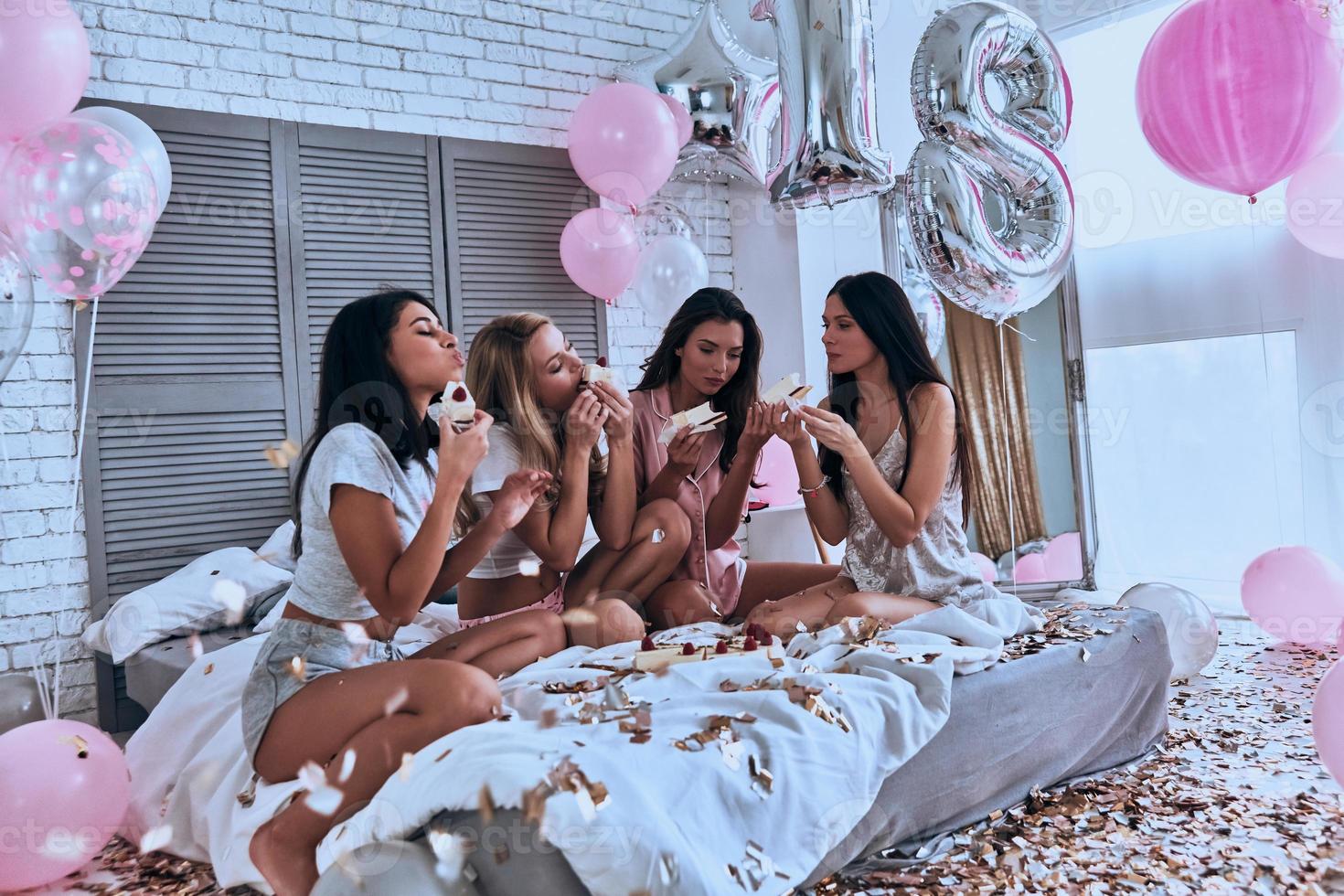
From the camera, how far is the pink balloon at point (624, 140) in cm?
386

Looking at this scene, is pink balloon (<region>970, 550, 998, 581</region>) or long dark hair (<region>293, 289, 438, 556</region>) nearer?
long dark hair (<region>293, 289, 438, 556</region>)

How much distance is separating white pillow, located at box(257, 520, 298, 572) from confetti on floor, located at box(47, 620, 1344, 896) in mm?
1202

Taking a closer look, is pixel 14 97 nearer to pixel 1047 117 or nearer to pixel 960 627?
pixel 960 627

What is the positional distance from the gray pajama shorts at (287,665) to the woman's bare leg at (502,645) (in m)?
0.30

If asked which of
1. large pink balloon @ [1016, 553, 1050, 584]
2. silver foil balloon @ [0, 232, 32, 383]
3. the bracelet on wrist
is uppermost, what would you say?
silver foil balloon @ [0, 232, 32, 383]

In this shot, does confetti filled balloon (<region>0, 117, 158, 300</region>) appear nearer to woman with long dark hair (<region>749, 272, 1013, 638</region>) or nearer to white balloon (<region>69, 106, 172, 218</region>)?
white balloon (<region>69, 106, 172, 218</region>)

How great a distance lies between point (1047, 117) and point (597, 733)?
Result: 231cm

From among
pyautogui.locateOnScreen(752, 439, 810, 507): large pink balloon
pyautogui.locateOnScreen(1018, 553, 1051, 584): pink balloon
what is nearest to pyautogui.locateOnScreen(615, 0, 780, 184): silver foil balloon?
pyautogui.locateOnScreen(752, 439, 810, 507): large pink balloon

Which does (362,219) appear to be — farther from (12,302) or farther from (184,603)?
(12,302)

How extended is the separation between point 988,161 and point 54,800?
8.68ft

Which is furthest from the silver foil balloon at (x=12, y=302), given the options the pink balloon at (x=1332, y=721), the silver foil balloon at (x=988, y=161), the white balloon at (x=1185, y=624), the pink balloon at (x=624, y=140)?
the white balloon at (x=1185, y=624)

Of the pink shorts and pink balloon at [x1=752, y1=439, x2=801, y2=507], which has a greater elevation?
pink balloon at [x1=752, y1=439, x2=801, y2=507]

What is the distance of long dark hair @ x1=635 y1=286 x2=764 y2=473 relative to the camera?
280 cm

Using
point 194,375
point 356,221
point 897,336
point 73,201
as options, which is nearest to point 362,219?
point 356,221
